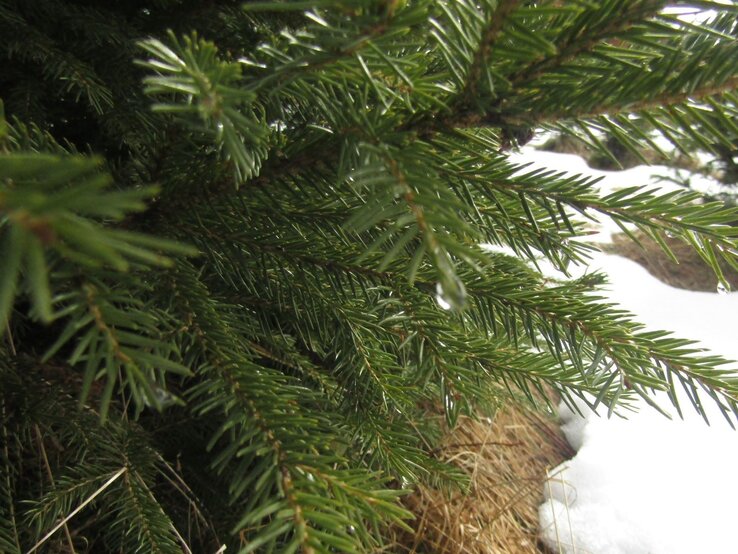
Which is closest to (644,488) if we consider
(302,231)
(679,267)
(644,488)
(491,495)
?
(644,488)

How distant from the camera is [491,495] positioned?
894 mm

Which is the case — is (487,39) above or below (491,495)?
above

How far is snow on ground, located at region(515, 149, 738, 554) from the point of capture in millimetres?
845

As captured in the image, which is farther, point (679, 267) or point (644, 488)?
point (679, 267)

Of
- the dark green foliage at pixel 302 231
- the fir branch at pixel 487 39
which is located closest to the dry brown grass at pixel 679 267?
the dark green foliage at pixel 302 231

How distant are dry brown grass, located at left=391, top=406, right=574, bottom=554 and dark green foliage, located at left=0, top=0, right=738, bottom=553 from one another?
0.12 m

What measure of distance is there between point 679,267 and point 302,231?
2.73 metres

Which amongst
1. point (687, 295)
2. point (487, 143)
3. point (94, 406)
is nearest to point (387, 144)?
point (487, 143)

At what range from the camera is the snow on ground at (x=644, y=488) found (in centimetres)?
84

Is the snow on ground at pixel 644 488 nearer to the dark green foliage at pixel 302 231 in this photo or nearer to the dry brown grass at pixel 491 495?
the dry brown grass at pixel 491 495

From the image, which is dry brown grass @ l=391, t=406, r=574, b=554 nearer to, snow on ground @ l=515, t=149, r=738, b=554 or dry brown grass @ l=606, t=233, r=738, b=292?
snow on ground @ l=515, t=149, r=738, b=554

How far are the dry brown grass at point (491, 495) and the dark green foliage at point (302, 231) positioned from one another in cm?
12

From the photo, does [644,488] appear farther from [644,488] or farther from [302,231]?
[302,231]

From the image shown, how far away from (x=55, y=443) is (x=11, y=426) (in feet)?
0.19
